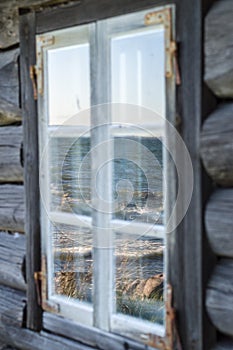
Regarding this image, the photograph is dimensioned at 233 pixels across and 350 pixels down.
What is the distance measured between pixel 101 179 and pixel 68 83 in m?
0.45

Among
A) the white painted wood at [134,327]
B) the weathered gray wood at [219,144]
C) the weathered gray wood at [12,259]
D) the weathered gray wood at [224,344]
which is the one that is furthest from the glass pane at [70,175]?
the weathered gray wood at [224,344]

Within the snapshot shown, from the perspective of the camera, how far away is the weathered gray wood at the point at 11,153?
7.84 feet

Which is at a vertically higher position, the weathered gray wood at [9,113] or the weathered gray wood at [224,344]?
the weathered gray wood at [9,113]

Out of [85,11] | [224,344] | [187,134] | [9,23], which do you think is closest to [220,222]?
[187,134]

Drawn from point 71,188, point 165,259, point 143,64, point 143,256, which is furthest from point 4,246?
point 143,64

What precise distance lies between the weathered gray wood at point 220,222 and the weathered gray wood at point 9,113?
111 cm

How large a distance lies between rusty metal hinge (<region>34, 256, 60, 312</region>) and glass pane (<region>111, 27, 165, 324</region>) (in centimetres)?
39

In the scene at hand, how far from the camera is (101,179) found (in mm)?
2012

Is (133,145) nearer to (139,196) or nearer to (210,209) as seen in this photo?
(139,196)

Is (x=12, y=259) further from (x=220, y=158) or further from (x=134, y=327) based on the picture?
(x=220, y=158)

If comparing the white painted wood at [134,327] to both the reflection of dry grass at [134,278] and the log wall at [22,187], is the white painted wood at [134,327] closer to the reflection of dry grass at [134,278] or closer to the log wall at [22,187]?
the reflection of dry grass at [134,278]

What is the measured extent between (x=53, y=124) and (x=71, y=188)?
30 centimetres

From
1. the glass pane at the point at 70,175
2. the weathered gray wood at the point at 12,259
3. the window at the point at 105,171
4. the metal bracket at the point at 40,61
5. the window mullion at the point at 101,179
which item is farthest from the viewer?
the weathered gray wood at the point at 12,259

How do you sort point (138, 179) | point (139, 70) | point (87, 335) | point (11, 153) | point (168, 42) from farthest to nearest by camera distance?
1. point (11, 153)
2. point (87, 335)
3. point (138, 179)
4. point (139, 70)
5. point (168, 42)
